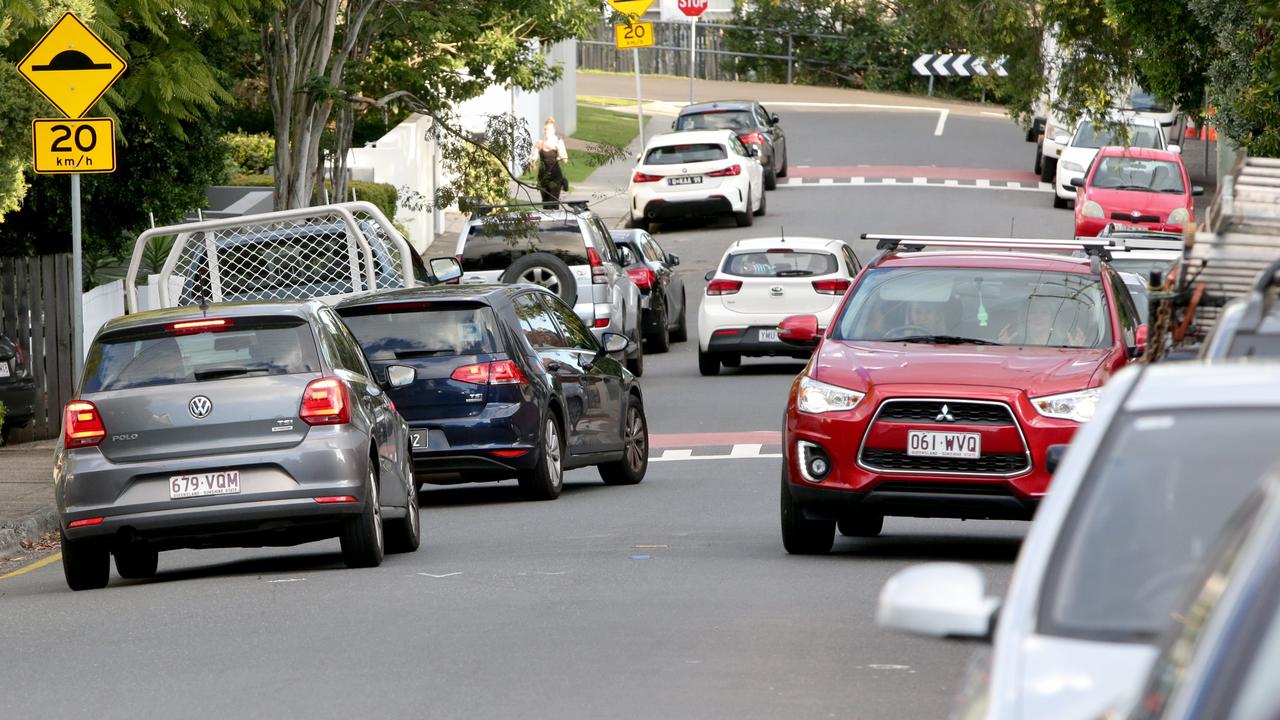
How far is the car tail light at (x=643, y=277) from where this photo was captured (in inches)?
1079

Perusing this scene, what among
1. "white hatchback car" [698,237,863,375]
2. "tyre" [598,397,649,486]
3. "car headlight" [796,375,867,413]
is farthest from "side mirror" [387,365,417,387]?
"white hatchback car" [698,237,863,375]

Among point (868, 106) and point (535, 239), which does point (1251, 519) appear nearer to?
point (535, 239)

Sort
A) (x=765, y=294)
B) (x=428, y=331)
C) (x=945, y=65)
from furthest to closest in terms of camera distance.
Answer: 1. (x=945, y=65)
2. (x=765, y=294)
3. (x=428, y=331)

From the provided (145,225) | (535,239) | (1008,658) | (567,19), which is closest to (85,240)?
(145,225)

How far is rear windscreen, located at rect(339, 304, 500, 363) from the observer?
1559cm

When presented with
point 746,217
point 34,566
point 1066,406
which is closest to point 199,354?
point 34,566

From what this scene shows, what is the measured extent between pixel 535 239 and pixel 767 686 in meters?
16.2

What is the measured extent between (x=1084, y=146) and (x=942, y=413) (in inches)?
1234

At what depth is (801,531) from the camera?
39.9 ft

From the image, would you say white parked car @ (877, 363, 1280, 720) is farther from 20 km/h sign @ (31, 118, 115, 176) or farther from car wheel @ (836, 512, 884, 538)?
20 km/h sign @ (31, 118, 115, 176)

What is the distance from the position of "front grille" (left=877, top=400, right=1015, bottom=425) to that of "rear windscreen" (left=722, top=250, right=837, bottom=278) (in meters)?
14.5

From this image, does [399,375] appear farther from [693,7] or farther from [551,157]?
[693,7]

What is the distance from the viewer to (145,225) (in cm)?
2652

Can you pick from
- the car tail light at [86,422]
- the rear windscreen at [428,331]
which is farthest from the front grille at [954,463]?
the rear windscreen at [428,331]
